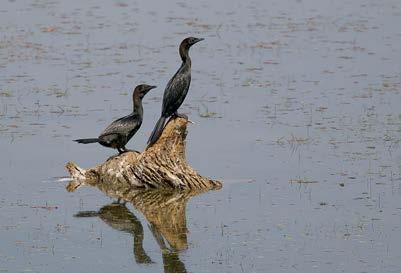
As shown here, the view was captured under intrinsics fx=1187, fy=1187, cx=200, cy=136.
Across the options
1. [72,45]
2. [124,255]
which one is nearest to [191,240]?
[124,255]

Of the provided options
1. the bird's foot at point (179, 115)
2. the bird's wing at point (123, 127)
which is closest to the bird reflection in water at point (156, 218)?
the bird's wing at point (123, 127)

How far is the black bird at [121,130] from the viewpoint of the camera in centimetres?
1599

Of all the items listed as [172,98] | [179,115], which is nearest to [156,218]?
[179,115]

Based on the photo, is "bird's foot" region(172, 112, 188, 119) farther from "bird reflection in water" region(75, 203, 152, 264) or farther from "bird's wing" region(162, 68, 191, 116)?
"bird reflection in water" region(75, 203, 152, 264)

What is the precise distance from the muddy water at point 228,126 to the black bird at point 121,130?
76 cm

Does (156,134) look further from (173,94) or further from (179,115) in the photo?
(173,94)

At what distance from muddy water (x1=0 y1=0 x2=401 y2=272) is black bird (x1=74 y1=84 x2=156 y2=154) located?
76 cm

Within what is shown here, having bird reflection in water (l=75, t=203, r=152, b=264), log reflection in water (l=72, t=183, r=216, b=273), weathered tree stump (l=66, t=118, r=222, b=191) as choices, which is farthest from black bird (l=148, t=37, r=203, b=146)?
bird reflection in water (l=75, t=203, r=152, b=264)

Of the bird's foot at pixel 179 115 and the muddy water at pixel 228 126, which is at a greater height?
the bird's foot at pixel 179 115

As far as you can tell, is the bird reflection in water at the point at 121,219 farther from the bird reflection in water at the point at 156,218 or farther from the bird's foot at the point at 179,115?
the bird's foot at the point at 179,115

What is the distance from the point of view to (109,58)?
2439 cm

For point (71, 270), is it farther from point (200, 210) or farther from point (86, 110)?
point (86, 110)

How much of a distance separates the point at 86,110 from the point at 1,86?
2.40 m

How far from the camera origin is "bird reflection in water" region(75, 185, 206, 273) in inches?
507
